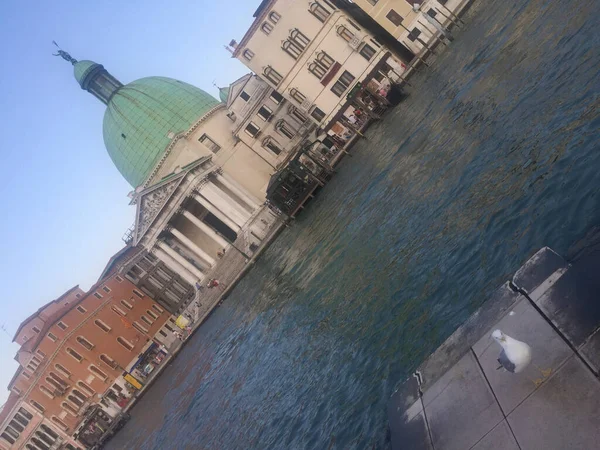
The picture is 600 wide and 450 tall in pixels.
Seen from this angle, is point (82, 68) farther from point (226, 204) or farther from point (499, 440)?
point (499, 440)

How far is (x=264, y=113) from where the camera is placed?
69812 millimetres

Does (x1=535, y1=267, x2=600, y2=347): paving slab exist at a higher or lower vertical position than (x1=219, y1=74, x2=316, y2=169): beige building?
higher

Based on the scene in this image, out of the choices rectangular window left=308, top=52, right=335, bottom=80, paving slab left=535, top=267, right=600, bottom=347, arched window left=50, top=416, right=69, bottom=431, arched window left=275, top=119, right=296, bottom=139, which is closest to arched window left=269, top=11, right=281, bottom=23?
rectangular window left=308, top=52, right=335, bottom=80

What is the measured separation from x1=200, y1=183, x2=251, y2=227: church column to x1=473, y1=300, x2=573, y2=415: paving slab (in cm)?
5580

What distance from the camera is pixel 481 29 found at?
46406mm

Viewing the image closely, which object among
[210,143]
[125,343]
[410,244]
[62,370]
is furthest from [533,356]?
[125,343]

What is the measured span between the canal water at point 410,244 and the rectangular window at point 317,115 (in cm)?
1987

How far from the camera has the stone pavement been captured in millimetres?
6612

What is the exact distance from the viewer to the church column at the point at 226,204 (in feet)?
209

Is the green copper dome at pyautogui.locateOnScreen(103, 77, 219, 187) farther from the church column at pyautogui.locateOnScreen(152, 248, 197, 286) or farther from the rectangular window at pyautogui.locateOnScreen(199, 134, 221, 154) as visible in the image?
the church column at pyautogui.locateOnScreen(152, 248, 197, 286)

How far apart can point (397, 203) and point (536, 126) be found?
339 inches

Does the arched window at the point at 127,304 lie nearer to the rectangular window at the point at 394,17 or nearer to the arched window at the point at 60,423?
the arched window at the point at 60,423

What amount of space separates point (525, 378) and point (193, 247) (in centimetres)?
6233

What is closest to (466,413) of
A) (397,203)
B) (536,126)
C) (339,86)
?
(536,126)
